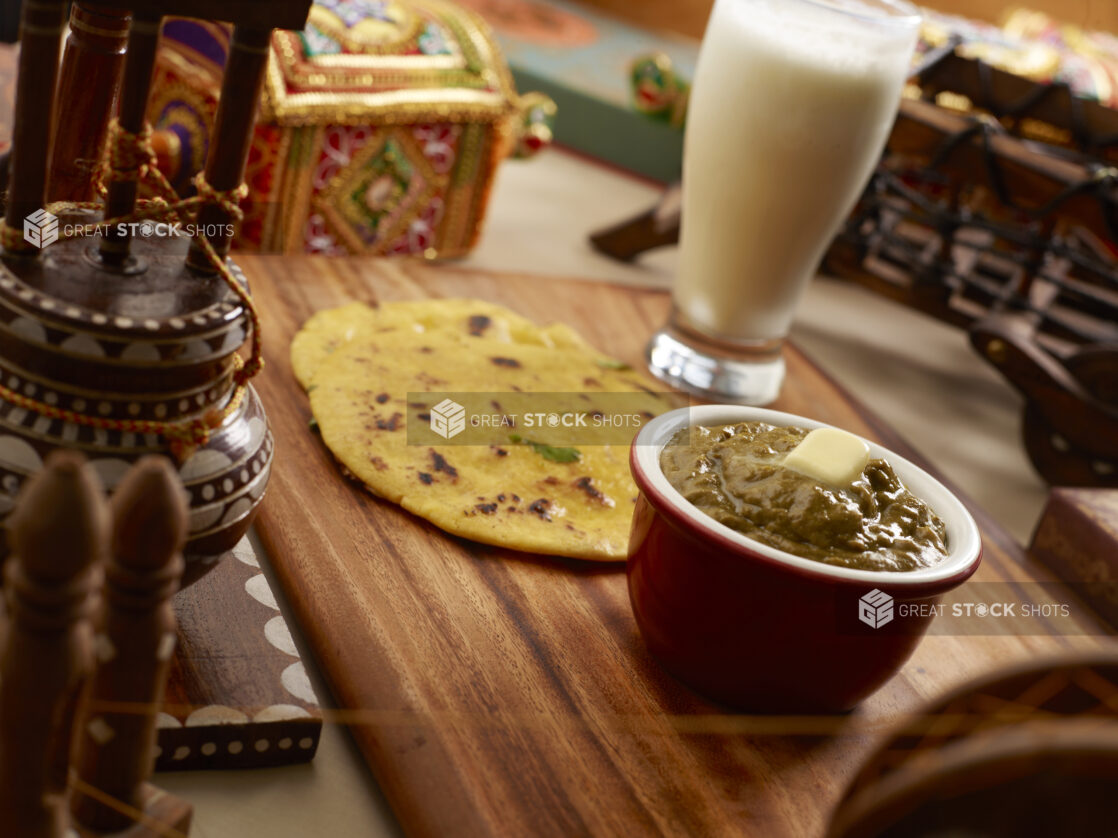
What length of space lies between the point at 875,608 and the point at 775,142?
20.2 inches

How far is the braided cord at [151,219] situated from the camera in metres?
0.48

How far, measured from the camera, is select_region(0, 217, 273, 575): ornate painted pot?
47 cm

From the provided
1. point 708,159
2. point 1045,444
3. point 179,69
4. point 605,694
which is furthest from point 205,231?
point 1045,444

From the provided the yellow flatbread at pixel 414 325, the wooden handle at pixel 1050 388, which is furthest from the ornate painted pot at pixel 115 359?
the wooden handle at pixel 1050 388

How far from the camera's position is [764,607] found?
577 mm

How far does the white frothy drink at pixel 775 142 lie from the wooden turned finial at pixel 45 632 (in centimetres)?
73

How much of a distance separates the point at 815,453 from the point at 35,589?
0.40 m

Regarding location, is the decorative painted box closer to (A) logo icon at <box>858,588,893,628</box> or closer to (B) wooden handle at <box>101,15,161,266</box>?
(B) wooden handle at <box>101,15,161,266</box>

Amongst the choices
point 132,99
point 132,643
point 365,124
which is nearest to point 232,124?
point 132,99

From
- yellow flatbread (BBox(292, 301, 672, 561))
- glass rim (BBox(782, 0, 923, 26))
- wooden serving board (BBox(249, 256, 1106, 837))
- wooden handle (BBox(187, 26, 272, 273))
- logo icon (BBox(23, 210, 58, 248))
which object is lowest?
wooden serving board (BBox(249, 256, 1106, 837))

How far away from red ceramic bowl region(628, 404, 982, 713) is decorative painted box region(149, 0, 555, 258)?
0.81m

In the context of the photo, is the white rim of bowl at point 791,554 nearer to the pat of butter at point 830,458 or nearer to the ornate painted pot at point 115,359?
the pat of butter at point 830,458

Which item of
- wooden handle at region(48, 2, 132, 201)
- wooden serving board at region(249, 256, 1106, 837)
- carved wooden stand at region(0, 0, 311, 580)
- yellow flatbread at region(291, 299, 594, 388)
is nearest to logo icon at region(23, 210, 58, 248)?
carved wooden stand at region(0, 0, 311, 580)

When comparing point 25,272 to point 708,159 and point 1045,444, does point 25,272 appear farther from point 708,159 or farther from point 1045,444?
point 1045,444
